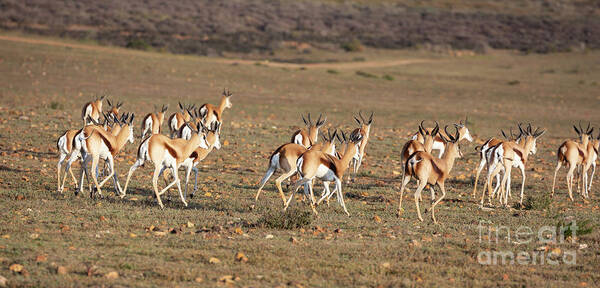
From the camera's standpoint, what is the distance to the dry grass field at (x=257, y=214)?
7828 mm

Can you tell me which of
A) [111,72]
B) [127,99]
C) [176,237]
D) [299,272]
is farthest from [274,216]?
[111,72]

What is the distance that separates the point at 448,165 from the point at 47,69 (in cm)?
2888

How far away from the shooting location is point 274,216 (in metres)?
10.1

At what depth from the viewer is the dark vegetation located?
177ft

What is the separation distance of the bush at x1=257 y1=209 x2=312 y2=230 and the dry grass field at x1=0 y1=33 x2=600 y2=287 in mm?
22

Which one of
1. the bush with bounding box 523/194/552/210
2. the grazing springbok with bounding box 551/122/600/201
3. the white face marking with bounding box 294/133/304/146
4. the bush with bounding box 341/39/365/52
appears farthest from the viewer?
the bush with bounding box 341/39/365/52

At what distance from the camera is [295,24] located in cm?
6994

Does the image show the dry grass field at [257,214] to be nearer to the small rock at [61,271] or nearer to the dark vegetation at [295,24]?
the small rock at [61,271]

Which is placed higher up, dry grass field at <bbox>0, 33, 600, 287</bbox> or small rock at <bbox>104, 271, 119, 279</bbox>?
dry grass field at <bbox>0, 33, 600, 287</bbox>

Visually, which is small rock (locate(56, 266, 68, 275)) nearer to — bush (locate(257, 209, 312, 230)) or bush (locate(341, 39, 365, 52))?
bush (locate(257, 209, 312, 230))

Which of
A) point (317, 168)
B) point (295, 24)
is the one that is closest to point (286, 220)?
point (317, 168)

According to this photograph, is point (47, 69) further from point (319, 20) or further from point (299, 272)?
point (319, 20)

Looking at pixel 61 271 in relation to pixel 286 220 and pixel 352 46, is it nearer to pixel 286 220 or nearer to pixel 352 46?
pixel 286 220

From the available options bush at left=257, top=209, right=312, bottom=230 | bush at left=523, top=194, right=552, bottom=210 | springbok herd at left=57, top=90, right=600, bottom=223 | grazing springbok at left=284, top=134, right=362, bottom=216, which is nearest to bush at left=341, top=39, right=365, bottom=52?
springbok herd at left=57, top=90, right=600, bottom=223
